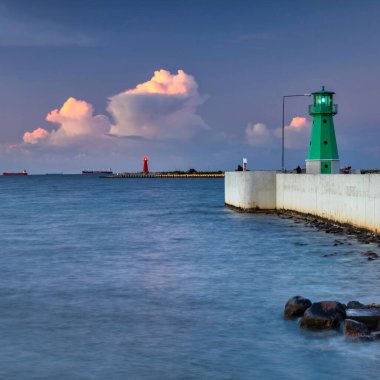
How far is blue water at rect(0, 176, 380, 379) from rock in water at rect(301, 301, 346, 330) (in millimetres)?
193

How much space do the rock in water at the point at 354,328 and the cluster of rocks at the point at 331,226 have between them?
1119cm

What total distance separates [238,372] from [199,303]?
4.41 m

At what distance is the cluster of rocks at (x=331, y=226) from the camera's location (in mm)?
21347

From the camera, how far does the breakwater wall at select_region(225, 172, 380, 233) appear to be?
21.8 meters

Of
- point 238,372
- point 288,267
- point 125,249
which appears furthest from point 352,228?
point 238,372

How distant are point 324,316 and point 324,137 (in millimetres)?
31622

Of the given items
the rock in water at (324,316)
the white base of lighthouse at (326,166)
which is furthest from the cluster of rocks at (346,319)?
the white base of lighthouse at (326,166)

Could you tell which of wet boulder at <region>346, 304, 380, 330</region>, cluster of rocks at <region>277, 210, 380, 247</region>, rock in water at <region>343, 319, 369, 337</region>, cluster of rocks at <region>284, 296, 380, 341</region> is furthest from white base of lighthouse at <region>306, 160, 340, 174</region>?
rock in water at <region>343, 319, 369, 337</region>

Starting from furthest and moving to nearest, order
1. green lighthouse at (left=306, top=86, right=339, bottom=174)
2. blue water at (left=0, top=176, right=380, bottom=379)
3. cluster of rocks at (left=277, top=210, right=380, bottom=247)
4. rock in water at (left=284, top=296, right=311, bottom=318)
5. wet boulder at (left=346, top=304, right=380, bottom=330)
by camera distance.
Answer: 1. green lighthouse at (left=306, top=86, right=339, bottom=174)
2. cluster of rocks at (left=277, top=210, right=380, bottom=247)
3. rock in water at (left=284, top=296, right=311, bottom=318)
4. wet boulder at (left=346, top=304, right=380, bottom=330)
5. blue water at (left=0, top=176, right=380, bottom=379)

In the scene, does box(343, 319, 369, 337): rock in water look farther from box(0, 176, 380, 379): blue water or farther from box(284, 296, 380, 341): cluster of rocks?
box(0, 176, 380, 379): blue water

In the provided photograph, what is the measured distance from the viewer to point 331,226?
27031 millimetres

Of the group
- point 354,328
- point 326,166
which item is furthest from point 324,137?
point 354,328

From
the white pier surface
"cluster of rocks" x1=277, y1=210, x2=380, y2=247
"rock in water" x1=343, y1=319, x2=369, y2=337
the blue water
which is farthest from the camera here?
the white pier surface

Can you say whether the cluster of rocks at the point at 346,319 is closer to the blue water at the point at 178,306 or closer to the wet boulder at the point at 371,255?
the blue water at the point at 178,306
